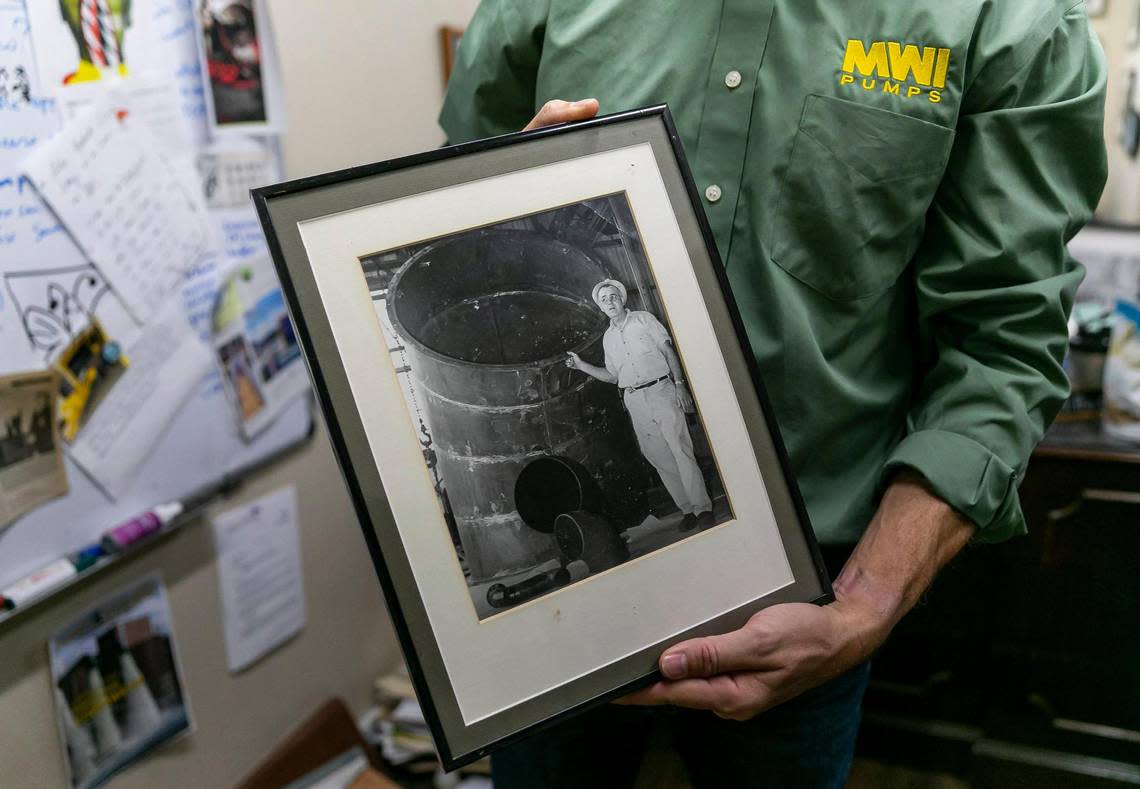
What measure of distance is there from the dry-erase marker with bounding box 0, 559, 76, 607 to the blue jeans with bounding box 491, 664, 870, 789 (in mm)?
603

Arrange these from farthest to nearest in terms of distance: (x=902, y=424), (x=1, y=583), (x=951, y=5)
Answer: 1. (x=1, y=583)
2. (x=902, y=424)
3. (x=951, y=5)

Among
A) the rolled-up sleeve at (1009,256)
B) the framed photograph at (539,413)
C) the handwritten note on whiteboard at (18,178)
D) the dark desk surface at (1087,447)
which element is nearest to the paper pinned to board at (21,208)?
the handwritten note on whiteboard at (18,178)

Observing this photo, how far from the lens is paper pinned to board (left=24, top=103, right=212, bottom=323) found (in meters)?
1.05

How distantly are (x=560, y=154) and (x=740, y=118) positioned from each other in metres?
0.21

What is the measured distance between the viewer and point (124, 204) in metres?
1.13

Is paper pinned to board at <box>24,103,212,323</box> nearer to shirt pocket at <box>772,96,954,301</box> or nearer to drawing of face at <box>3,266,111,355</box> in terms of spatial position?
drawing of face at <box>3,266,111,355</box>

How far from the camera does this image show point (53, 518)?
1.08 metres

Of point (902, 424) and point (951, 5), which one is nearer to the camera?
point (951, 5)

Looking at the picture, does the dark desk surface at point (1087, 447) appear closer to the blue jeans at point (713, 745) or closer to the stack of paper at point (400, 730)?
the blue jeans at point (713, 745)

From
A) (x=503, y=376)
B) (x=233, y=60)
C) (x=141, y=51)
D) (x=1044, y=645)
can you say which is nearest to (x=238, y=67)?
(x=233, y=60)

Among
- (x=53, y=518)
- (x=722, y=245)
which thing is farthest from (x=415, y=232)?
(x=53, y=518)

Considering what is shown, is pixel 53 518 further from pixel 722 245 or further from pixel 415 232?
pixel 722 245

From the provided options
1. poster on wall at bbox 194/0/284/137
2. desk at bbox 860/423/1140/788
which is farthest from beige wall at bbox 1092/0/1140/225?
poster on wall at bbox 194/0/284/137

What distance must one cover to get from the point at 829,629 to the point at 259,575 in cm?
109
